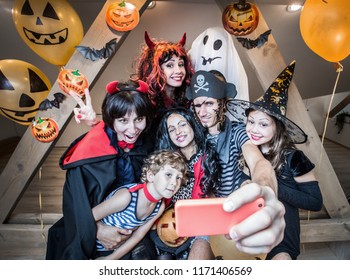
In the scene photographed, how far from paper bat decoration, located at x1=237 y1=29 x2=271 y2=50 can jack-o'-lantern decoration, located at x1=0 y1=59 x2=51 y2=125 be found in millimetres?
836

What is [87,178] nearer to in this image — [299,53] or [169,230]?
[169,230]

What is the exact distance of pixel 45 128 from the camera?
103 centimetres

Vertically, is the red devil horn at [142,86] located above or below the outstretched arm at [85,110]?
above

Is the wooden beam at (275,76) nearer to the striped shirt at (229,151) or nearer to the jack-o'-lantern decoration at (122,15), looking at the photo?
the striped shirt at (229,151)

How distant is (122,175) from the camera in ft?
2.99

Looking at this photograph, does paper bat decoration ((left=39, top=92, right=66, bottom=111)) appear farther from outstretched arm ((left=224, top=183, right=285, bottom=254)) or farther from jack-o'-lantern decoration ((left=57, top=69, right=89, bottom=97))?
outstretched arm ((left=224, top=183, right=285, bottom=254))

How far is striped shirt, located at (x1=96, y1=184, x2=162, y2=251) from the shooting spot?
2.96 ft

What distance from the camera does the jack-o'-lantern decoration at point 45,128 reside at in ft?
3.39

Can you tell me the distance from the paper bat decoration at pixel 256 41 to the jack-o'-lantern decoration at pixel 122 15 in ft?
1.27

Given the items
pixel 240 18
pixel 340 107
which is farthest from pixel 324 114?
pixel 240 18

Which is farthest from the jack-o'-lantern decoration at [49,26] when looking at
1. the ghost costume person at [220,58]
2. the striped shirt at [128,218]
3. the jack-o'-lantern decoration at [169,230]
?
the jack-o'-lantern decoration at [169,230]

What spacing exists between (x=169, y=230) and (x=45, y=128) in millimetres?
600

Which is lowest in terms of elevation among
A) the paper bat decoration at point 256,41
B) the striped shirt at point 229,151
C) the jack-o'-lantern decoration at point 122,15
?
the striped shirt at point 229,151
